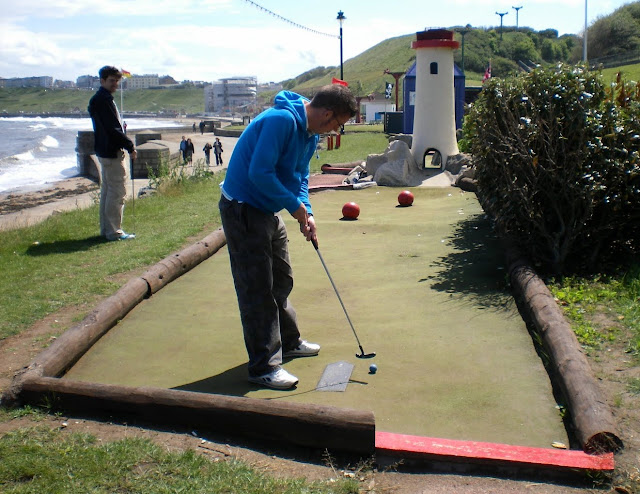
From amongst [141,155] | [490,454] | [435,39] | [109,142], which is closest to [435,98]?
[435,39]

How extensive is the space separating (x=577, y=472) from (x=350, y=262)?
14.5ft

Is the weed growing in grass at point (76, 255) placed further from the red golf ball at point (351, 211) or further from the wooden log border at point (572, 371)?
the wooden log border at point (572, 371)

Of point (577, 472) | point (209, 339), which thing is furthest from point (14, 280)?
point (577, 472)

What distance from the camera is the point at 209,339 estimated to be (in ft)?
16.6

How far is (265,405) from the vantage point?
349 centimetres

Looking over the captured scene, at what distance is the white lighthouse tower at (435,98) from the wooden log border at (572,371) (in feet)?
35.0

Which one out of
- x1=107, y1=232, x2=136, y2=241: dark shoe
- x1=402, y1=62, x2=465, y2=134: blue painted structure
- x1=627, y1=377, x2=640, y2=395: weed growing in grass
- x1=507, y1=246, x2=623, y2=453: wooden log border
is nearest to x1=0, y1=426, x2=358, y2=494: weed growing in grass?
x1=507, y1=246, x2=623, y2=453: wooden log border

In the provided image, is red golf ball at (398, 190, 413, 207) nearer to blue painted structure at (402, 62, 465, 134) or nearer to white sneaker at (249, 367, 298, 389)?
white sneaker at (249, 367, 298, 389)

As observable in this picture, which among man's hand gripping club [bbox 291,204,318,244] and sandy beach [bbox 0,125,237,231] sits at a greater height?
man's hand gripping club [bbox 291,204,318,244]

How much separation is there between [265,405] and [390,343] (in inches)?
61.9

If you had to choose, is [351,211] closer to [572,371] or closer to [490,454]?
[572,371]

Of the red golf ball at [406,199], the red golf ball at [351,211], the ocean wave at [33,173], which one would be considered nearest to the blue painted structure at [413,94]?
the red golf ball at [406,199]

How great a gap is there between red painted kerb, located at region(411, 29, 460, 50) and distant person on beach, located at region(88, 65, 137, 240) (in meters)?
9.37

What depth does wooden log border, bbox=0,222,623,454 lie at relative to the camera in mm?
3322
